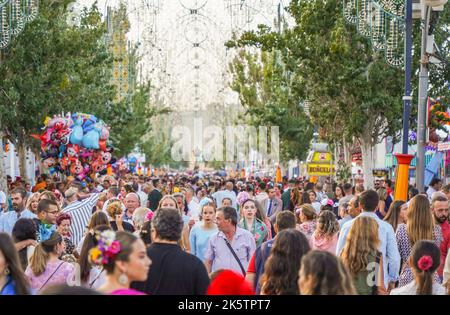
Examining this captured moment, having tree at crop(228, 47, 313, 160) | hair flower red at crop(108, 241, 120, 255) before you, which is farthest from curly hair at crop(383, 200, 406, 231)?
tree at crop(228, 47, 313, 160)

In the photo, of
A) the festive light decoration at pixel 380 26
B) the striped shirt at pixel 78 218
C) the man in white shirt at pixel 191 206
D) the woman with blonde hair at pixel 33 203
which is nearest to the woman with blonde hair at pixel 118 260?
the striped shirt at pixel 78 218

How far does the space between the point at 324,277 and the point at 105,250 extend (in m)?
1.19

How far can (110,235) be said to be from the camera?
19.0ft

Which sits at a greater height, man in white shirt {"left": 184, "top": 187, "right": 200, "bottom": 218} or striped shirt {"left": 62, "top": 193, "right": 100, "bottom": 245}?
striped shirt {"left": 62, "top": 193, "right": 100, "bottom": 245}

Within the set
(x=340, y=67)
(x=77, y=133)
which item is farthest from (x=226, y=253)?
(x=340, y=67)

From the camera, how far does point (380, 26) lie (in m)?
27.5

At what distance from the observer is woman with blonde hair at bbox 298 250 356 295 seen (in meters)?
5.40

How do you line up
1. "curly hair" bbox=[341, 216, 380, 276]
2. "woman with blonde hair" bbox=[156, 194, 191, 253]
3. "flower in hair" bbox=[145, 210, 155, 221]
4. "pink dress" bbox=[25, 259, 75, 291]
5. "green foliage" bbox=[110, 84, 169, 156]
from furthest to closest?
1. "green foliage" bbox=[110, 84, 169, 156]
2. "woman with blonde hair" bbox=[156, 194, 191, 253]
3. "flower in hair" bbox=[145, 210, 155, 221]
4. "curly hair" bbox=[341, 216, 380, 276]
5. "pink dress" bbox=[25, 259, 75, 291]

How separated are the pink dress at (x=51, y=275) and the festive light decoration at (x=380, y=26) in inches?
669

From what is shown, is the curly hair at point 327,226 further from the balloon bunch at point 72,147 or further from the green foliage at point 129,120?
the green foliage at point 129,120

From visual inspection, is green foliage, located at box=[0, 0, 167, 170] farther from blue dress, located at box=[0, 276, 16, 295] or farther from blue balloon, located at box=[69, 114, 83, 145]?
blue dress, located at box=[0, 276, 16, 295]

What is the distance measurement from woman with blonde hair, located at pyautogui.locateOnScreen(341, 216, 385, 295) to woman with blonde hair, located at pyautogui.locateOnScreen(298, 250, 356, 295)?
299cm

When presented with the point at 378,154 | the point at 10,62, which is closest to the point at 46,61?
the point at 10,62

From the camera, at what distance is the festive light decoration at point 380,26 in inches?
1005
